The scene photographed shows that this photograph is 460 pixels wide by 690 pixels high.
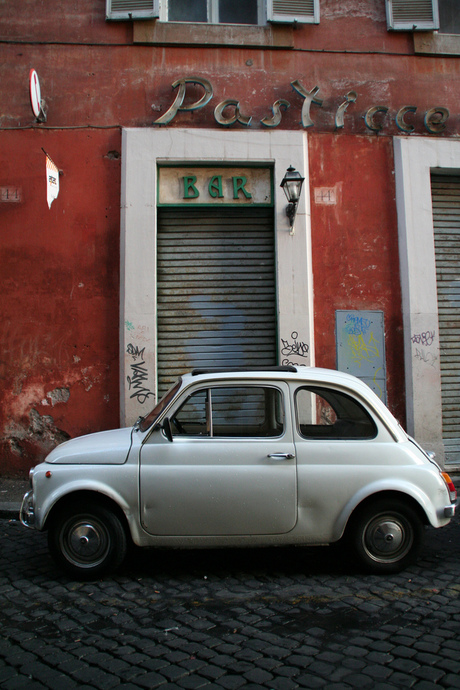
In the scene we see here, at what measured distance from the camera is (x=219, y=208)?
29.8 feet

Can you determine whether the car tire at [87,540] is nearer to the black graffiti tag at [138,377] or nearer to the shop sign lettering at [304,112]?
the black graffiti tag at [138,377]

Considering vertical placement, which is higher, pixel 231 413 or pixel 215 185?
pixel 215 185

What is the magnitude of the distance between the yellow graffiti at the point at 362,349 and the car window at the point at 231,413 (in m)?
4.42

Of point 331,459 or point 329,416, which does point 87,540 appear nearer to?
point 331,459

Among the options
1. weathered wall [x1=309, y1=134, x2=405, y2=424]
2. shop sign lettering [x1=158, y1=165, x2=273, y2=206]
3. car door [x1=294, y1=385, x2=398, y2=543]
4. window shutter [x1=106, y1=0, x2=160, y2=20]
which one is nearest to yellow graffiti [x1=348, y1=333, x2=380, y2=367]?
weathered wall [x1=309, y1=134, x2=405, y2=424]

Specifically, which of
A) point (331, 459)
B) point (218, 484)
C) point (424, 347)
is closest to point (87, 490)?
point (218, 484)

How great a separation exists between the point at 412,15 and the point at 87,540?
945cm

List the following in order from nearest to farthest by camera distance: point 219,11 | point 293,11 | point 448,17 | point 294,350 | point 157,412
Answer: point 157,412
point 294,350
point 293,11
point 219,11
point 448,17

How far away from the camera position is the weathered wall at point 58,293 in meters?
8.52

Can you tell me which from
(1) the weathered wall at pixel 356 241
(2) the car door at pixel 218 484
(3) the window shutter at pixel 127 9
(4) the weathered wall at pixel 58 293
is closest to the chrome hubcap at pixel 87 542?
(2) the car door at pixel 218 484

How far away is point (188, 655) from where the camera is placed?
3.28 meters

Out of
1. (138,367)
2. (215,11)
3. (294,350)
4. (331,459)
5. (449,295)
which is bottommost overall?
(331,459)

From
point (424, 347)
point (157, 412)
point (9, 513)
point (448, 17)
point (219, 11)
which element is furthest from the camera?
point (448, 17)

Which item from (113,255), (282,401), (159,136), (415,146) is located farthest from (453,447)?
(159,136)
